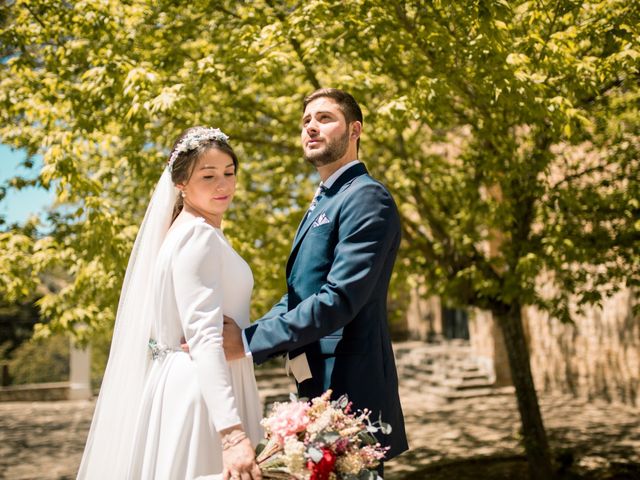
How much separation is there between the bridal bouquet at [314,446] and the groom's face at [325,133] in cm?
109

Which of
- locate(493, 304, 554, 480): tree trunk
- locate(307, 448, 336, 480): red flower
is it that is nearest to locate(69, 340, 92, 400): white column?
locate(493, 304, 554, 480): tree trunk

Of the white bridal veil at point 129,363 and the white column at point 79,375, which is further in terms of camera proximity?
the white column at point 79,375

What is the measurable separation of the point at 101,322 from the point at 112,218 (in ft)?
5.80

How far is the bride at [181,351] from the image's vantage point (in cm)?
232

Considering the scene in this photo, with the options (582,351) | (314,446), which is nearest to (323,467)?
(314,446)

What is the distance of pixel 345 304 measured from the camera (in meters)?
2.44

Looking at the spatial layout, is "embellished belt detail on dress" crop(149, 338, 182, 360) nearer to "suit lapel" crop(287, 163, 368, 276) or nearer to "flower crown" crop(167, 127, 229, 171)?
"suit lapel" crop(287, 163, 368, 276)

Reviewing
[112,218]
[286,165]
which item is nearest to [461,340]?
[286,165]

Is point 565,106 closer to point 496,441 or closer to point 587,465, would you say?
point 587,465

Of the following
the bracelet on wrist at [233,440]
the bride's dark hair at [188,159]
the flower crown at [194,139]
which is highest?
the flower crown at [194,139]

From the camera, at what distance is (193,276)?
7.86 ft

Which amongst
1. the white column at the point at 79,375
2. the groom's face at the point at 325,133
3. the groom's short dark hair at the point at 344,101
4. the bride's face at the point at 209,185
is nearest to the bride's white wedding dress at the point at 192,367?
the bride's face at the point at 209,185

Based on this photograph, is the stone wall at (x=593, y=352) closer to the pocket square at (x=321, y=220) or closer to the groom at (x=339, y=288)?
the groom at (x=339, y=288)

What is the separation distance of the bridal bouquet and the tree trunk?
5.12 meters
